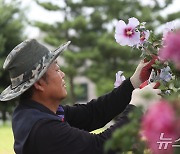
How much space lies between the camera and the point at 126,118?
1.63 metres

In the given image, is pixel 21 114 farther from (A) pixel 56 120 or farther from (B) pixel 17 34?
(B) pixel 17 34

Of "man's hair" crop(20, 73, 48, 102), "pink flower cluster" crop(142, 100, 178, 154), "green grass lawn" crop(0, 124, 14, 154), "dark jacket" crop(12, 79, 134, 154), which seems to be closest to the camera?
"pink flower cluster" crop(142, 100, 178, 154)

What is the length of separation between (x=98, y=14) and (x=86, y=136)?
19.8m

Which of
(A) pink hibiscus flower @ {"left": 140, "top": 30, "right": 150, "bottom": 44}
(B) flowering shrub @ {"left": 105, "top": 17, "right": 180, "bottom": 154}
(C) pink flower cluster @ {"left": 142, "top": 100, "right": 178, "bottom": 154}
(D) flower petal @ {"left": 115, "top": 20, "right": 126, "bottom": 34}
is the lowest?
(C) pink flower cluster @ {"left": 142, "top": 100, "right": 178, "bottom": 154}

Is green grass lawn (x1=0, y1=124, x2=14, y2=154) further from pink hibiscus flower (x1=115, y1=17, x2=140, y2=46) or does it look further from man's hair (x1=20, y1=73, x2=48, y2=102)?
pink hibiscus flower (x1=115, y1=17, x2=140, y2=46)

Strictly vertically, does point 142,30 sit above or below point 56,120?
above

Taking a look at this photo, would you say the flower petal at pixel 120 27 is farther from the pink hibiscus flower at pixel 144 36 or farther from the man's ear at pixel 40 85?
the man's ear at pixel 40 85

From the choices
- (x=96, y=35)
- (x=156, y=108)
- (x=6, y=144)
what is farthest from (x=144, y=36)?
(x=96, y=35)

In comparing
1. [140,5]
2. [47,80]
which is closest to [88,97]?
[140,5]

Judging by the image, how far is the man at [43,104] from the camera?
1.71 m

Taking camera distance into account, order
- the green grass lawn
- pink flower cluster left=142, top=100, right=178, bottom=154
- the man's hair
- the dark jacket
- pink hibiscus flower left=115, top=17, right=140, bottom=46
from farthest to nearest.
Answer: the green grass lawn < the man's hair < pink hibiscus flower left=115, top=17, right=140, bottom=46 < the dark jacket < pink flower cluster left=142, top=100, right=178, bottom=154

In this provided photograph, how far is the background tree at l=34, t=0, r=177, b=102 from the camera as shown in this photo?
67.3 feet

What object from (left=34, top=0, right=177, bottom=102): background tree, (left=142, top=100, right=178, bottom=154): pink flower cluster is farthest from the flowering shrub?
(left=34, top=0, right=177, bottom=102): background tree

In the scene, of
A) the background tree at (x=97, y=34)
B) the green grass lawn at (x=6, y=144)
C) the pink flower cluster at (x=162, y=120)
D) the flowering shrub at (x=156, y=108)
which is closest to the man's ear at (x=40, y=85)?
the flowering shrub at (x=156, y=108)
